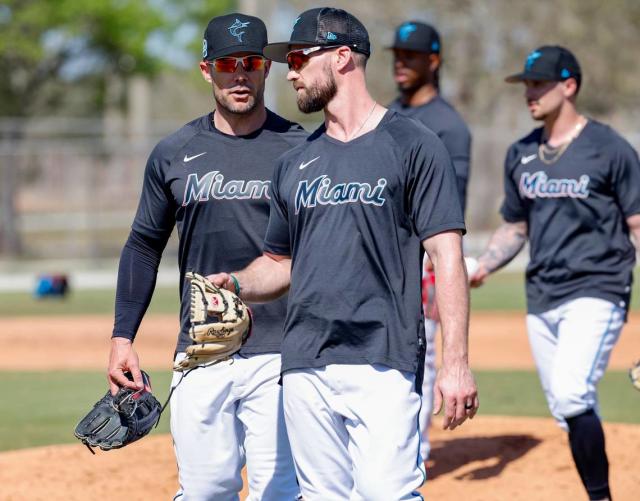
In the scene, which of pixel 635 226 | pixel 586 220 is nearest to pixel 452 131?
pixel 586 220

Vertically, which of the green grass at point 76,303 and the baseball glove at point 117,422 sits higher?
the baseball glove at point 117,422

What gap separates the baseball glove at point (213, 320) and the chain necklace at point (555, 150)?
2.64m

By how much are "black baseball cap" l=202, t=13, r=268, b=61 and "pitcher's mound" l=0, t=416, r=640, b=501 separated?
2.69 m

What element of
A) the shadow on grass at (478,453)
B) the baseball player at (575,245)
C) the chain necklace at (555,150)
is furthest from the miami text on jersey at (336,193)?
the shadow on grass at (478,453)

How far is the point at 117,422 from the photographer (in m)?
4.68

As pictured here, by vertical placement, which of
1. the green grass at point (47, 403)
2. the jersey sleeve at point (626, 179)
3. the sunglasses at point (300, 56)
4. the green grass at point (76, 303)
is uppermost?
the sunglasses at point (300, 56)

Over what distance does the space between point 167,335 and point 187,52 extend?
91.4 feet

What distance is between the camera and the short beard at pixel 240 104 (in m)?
4.84

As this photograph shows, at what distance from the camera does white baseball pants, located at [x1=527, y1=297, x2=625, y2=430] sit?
5.95m

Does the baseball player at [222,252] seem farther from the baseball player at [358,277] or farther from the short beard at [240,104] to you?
the baseball player at [358,277]

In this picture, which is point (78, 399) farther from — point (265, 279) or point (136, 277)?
point (265, 279)

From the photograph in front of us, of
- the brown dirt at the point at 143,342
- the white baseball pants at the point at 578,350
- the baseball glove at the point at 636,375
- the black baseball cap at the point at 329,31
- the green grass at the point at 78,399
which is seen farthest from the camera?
the brown dirt at the point at 143,342

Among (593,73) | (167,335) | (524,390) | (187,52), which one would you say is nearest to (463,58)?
(593,73)

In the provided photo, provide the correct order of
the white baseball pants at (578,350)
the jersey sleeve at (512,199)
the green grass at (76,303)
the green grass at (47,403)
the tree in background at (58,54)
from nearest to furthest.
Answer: the white baseball pants at (578,350) → the jersey sleeve at (512,199) → the green grass at (47,403) → the green grass at (76,303) → the tree in background at (58,54)
